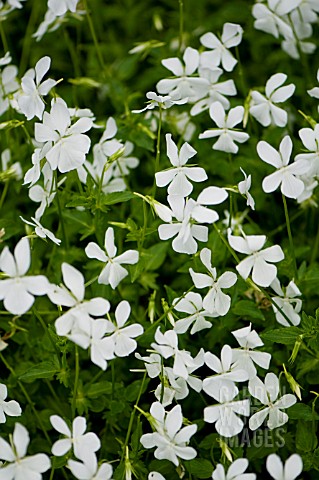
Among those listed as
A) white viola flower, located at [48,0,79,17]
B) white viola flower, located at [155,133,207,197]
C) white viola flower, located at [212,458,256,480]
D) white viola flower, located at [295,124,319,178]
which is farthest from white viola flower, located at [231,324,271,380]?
white viola flower, located at [48,0,79,17]

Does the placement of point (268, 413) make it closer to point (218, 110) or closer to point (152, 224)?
point (152, 224)

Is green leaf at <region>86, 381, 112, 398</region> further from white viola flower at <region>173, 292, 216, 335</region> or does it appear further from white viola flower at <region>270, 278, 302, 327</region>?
white viola flower at <region>270, 278, 302, 327</region>

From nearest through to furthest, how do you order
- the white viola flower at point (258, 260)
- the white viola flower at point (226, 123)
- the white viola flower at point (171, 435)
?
1. the white viola flower at point (171, 435)
2. the white viola flower at point (258, 260)
3. the white viola flower at point (226, 123)

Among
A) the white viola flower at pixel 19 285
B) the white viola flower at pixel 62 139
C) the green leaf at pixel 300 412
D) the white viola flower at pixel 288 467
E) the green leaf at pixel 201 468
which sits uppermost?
the white viola flower at pixel 62 139

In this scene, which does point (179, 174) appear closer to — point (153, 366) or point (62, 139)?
point (62, 139)

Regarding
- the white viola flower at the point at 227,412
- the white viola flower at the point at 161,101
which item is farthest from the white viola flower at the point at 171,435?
the white viola flower at the point at 161,101

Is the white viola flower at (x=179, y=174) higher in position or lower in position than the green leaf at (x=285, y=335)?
higher

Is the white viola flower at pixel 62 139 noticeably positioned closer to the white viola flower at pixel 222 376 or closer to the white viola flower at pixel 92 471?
the white viola flower at pixel 222 376
